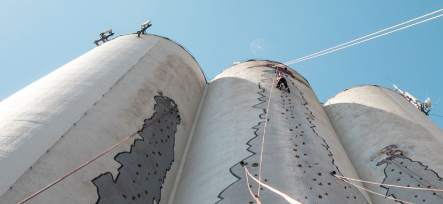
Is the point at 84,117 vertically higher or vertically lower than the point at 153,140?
higher

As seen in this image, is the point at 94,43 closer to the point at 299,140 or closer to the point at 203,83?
the point at 203,83

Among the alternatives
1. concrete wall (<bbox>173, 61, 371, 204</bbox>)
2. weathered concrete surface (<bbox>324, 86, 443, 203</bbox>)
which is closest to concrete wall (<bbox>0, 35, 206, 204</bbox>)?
concrete wall (<bbox>173, 61, 371, 204</bbox>)

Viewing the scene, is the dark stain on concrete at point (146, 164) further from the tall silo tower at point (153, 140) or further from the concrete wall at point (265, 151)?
the concrete wall at point (265, 151)

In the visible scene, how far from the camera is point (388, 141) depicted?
13273 mm

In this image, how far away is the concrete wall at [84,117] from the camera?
803 centimetres

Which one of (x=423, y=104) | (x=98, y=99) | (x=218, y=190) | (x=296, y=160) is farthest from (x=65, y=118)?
(x=423, y=104)

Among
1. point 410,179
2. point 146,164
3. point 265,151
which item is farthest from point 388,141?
point 146,164

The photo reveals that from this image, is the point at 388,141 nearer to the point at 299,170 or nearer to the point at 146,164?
the point at 299,170

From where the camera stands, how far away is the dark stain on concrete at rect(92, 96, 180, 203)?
8.95 meters

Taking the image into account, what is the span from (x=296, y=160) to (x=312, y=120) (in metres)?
3.33

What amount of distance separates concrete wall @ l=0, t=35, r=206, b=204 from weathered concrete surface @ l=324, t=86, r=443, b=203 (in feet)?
21.3

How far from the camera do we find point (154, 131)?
37.8 feet

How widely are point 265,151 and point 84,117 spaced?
16.9 ft

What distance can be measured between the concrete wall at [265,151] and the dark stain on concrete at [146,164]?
90 centimetres
